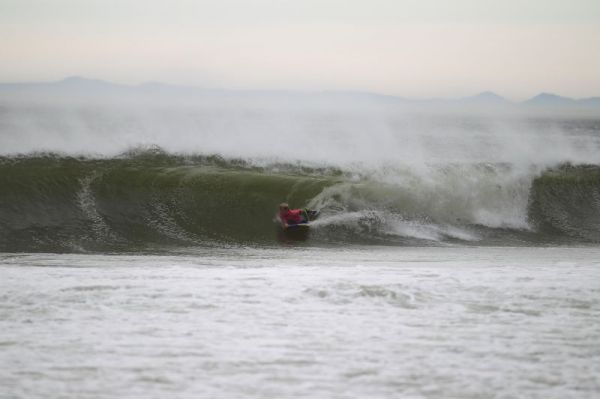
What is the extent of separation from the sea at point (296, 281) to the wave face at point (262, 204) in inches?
2.3

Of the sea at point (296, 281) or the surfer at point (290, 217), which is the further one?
the surfer at point (290, 217)

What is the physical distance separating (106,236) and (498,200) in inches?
301

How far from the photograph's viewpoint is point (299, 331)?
217 inches

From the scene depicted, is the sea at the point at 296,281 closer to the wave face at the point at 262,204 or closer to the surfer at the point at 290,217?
the wave face at the point at 262,204

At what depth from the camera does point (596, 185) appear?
55.8 ft

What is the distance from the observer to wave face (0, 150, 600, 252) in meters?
11.8

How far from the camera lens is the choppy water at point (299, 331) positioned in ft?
14.8

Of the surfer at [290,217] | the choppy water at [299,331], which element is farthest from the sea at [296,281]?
the surfer at [290,217]

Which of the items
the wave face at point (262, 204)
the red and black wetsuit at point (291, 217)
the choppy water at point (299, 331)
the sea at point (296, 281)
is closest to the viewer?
the choppy water at point (299, 331)

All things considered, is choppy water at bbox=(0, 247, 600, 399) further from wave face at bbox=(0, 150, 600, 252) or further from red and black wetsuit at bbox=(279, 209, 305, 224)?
red and black wetsuit at bbox=(279, 209, 305, 224)

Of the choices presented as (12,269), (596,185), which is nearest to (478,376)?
(12,269)

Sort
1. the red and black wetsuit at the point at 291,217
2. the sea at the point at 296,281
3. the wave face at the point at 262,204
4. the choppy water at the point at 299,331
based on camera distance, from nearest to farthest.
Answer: the choppy water at the point at 299,331, the sea at the point at 296,281, the wave face at the point at 262,204, the red and black wetsuit at the point at 291,217

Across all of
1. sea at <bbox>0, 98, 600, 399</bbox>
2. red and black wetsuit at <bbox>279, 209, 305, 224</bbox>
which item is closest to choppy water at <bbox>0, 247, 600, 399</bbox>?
sea at <bbox>0, 98, 600, 399</bbox>

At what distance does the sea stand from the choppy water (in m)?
0.02
